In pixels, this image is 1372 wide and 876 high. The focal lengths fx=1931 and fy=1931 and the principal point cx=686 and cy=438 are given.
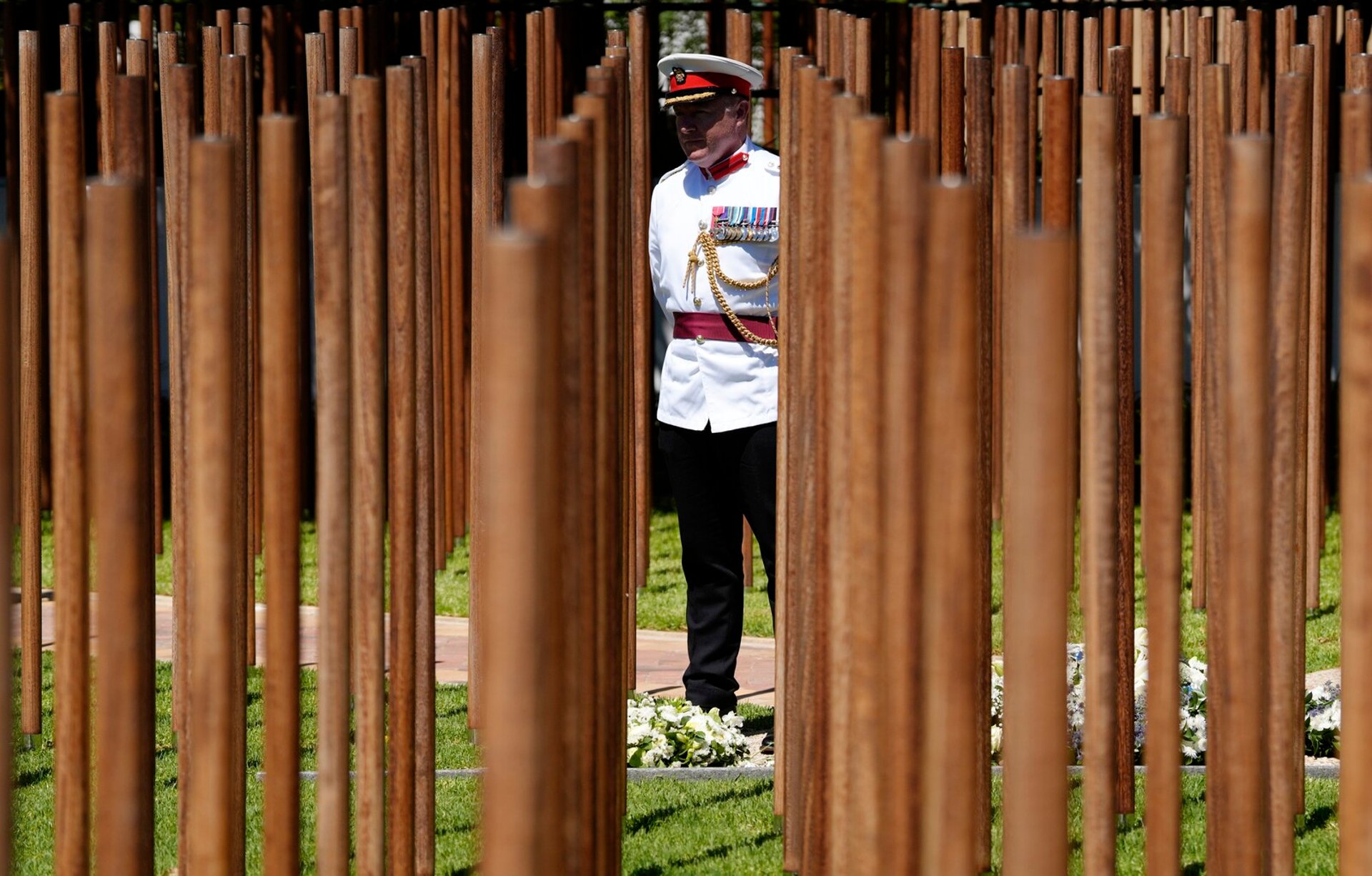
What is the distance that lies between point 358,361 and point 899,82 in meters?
4.78

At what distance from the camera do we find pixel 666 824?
11.2 ft

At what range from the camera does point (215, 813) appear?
166 centimetres

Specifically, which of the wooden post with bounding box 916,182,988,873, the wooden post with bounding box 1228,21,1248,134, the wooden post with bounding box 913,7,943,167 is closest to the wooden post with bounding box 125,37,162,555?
the wooden post with bounding box 916,182,988,873

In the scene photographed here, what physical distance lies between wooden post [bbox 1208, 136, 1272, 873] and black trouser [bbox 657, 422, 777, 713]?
2.54 metres

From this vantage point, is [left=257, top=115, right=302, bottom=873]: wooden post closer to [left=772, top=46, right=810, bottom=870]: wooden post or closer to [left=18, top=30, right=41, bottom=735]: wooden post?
[left=772, top=46, right=810, bottom=870]: wooden post

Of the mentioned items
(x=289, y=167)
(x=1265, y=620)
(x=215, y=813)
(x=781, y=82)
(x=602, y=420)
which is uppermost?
(x=781, y=82)

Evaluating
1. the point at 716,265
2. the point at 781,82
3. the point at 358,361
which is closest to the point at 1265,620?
the point at 358,361

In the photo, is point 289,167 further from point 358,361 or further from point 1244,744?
point 1244,744

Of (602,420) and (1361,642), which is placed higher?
(602,420)

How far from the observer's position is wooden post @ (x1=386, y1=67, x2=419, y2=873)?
86.2 inches

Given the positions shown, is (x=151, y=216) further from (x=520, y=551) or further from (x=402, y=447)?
(x=520, y=551)

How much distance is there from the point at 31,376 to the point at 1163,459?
8.25 ft

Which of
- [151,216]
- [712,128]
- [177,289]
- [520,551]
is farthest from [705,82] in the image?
[520,551]

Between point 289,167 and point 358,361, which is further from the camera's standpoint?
point 358,361
